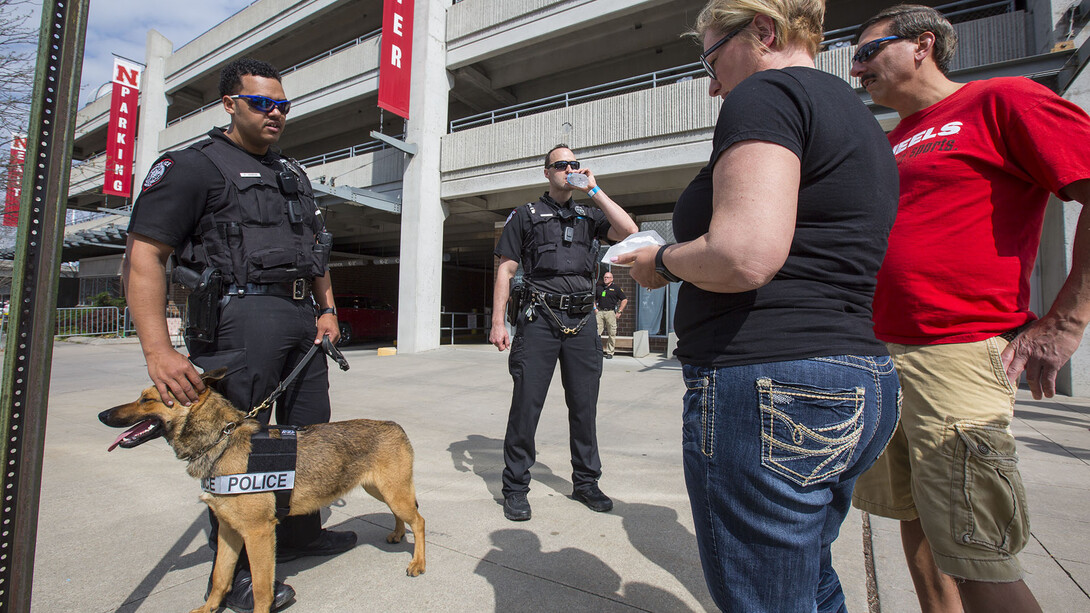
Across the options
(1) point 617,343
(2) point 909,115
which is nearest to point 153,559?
(2) point 909,115

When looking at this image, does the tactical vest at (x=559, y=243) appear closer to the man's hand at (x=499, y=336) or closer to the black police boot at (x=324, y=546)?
the man's hand at (x=499, y=336)

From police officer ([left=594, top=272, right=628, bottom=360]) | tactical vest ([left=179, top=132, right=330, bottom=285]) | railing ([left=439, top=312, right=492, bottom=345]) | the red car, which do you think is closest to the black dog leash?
tactical vest ([left=179, top=132, right=330, bottom=285])

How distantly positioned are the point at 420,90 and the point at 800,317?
12779mm

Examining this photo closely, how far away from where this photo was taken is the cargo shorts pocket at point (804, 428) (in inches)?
39.1

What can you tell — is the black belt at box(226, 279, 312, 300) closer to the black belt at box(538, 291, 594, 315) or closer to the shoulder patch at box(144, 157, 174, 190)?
the shoulder patch at box(144, 157, 174, 190)

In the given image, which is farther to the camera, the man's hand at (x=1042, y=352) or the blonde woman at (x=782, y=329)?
the man's hand at (x=1042, y=352)

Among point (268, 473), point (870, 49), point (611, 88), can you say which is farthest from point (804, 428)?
point (611, 88)

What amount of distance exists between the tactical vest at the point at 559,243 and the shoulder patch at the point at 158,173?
6.39 ft

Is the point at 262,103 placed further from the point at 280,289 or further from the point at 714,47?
the point at 714,47

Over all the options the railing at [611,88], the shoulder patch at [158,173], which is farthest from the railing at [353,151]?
the shoulder patch at [158,173]

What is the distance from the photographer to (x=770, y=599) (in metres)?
1.02

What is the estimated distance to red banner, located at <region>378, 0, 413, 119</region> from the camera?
1184 centimetres

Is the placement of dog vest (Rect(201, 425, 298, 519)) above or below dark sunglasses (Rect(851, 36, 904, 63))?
below

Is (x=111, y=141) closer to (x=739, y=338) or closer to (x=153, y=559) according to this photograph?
(x=153, y=559)
